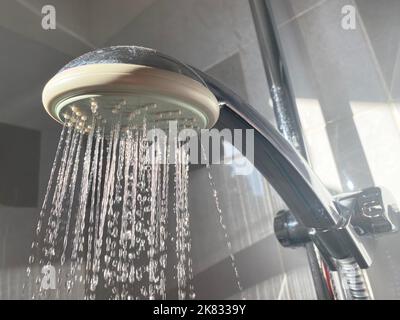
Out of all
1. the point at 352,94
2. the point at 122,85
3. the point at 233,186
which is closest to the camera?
the point at 122,85

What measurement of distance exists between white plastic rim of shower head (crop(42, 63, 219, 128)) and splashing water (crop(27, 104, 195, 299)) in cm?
51

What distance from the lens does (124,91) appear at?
0.18m

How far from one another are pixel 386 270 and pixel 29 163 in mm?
856

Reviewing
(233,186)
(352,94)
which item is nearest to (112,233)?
(233,186)

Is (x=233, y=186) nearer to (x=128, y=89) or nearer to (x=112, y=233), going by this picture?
(x=112, y=233)

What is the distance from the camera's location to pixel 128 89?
181mm

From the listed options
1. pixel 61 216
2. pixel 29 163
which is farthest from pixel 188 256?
pixel 29 163

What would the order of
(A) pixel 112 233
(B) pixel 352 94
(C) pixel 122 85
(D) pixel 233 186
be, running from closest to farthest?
(C) pixel 122 85, (B) pixel 352 94, (D) pixel 233 186, (A) pixel 112 233

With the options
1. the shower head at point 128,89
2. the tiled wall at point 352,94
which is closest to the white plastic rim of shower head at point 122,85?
the shower head at point 128,89

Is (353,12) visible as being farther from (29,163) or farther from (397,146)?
(29,163)

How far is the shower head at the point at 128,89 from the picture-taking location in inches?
7.1

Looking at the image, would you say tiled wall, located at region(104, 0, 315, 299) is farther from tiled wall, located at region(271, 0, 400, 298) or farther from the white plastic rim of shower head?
the white plastic rim of shower head

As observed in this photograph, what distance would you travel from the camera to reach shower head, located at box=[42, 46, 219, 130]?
18cm

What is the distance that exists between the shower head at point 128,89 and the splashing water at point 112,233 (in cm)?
49
